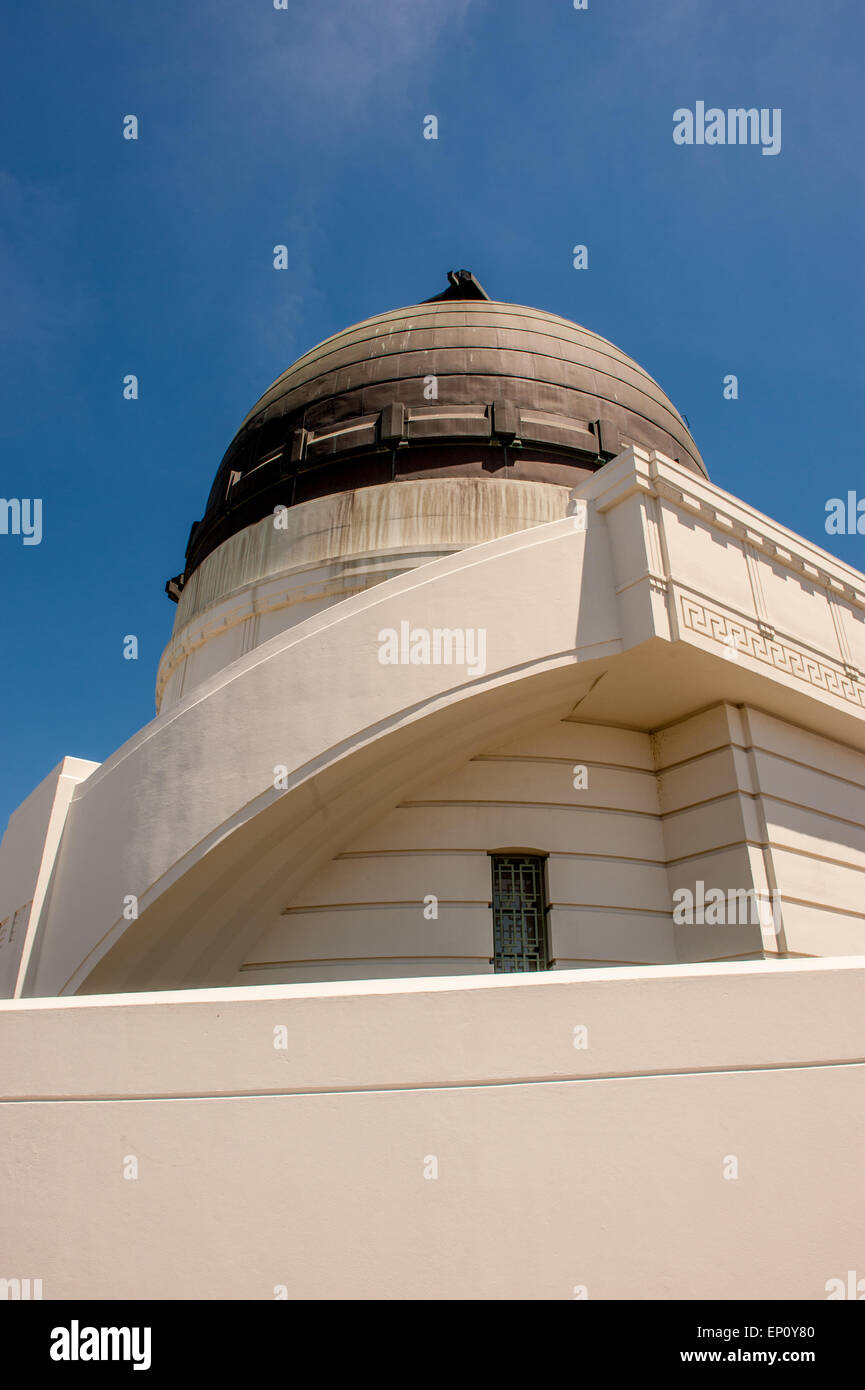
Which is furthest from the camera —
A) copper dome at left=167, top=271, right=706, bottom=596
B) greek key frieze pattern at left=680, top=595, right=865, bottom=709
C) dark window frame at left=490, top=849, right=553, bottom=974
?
copper dome at left=167, top=271, right=706, bottom=596

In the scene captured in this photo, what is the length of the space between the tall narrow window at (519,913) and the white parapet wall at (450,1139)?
5.22 meters

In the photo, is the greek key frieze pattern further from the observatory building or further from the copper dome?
the copper dome

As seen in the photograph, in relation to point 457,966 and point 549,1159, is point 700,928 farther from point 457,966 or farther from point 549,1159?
point 549,1159

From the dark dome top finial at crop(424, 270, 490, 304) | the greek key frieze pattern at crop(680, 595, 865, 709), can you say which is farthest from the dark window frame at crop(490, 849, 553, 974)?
the dark dome top finial at crop(424, 270, 490, 304)

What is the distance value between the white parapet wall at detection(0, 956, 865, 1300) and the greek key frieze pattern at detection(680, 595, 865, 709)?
17.3 feet

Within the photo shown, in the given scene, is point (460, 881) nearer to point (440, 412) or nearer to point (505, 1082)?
point (505, 1082)

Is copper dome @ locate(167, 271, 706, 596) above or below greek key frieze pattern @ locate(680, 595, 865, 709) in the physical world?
above

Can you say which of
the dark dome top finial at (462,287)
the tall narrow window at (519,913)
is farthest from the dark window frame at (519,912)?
the dark dome top finial at (462,287)

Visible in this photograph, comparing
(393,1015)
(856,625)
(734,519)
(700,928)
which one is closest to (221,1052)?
(393,1015)

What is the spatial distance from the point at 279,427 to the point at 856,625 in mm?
9536

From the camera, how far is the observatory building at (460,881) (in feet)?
11.7

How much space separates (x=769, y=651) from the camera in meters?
9.34

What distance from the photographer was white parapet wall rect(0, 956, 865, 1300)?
3496 mm

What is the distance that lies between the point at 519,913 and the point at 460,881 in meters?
0.75
